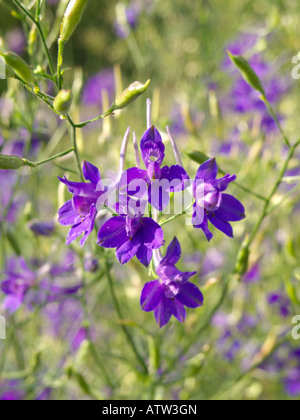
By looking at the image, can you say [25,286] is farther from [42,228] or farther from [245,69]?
[245,69]

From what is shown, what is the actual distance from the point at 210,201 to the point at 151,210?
0.29ft

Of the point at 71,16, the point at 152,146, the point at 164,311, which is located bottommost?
the point at 164,311

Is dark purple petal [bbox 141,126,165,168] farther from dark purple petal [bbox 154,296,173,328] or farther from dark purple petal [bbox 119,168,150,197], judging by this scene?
dark purple petal [bbox 154,296,173,328]

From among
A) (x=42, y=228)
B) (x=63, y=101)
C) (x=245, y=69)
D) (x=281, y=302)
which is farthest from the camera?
(x=281, y=302)

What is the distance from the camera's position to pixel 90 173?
2.12 ft

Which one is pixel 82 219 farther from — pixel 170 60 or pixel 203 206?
pixel 170 60

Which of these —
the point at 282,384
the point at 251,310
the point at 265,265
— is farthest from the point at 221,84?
the point at 282,384

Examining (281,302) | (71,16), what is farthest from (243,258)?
(281,302)

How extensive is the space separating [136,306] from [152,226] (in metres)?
0.92

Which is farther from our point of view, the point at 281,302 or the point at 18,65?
the point at 281,302

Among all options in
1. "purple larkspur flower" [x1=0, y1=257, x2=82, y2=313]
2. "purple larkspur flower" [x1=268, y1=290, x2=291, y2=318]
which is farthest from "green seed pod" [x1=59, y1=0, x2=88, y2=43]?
"purple larkspur flower" [x1=268, y1=290, x2=291, y2=318]

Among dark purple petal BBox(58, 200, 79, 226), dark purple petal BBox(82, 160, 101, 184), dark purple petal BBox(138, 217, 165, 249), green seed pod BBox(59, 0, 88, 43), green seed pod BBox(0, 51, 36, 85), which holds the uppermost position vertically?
green seed pod BBox(59, 0, 88, 43)

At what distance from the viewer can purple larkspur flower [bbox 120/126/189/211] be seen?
23.7 inches

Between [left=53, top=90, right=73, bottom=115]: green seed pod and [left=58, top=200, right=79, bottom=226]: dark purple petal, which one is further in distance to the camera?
[left=58, top=200, right=79, bottom=226]: dark purple petal
